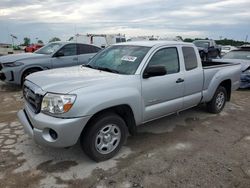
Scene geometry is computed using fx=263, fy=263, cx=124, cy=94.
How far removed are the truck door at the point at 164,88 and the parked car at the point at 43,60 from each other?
201 inches

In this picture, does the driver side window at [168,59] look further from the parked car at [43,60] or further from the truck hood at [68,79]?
the parked car at [43,60]

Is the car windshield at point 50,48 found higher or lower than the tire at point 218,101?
higher

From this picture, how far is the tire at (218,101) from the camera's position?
238 inches

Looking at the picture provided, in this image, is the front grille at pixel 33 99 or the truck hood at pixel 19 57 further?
the truck hood at pixel 19 57

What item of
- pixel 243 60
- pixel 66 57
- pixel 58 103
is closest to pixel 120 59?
pixel 58 103

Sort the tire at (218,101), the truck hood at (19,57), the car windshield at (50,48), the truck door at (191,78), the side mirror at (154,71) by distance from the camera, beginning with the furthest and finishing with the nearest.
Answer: the car windshield at (50,48) → the truck hood at (19,57) → the tire at (218,101) → the truck door at (191,78) → the side mirror at (154,71)

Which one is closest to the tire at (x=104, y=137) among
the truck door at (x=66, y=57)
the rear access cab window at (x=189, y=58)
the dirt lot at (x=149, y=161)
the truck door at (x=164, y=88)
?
the dirt lot at (x=149, y=161)

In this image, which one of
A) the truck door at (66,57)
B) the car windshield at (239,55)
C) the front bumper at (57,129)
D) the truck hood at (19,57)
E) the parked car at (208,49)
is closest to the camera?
the front bumper at (57,129)

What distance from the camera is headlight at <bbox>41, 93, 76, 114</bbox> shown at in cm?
329

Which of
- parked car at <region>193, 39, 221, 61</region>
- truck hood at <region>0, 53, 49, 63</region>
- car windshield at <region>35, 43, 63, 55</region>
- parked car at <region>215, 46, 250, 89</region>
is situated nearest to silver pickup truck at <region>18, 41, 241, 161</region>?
truck hood at <region>0, 53, 49, 63</region>

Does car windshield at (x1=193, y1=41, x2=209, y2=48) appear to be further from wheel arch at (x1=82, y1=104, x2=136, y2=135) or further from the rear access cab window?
wheel arch at (x1=82, y1=104, x2=136, y2=135)

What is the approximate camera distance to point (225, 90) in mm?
6352

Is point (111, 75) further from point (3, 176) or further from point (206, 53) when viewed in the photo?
point (206, 53)

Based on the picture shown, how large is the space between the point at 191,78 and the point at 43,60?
5.34 meters
